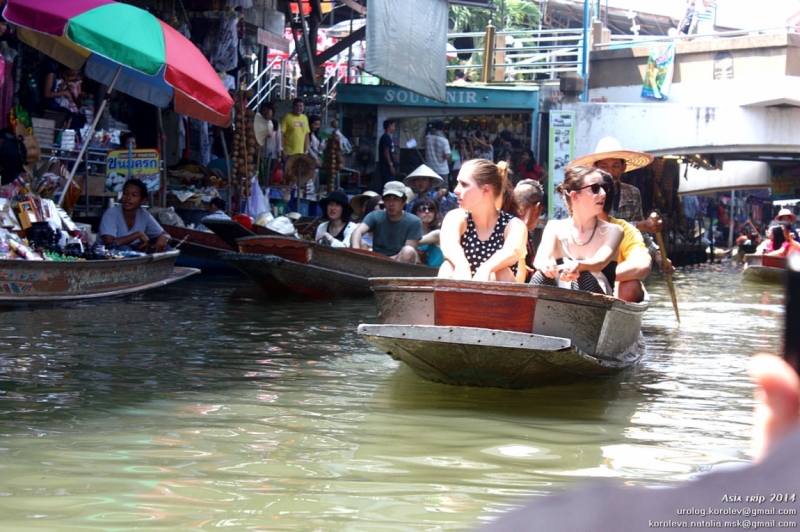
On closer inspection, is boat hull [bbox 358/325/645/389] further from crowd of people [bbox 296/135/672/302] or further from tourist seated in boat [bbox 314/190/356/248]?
tourist seated in boat [bbox 314/190/356/248]

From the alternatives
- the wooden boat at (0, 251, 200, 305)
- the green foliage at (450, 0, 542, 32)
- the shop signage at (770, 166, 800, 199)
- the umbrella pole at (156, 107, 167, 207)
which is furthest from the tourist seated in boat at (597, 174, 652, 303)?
the green foliage at (450, 0, 542, 32)

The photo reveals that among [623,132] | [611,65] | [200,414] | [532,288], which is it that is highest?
[611,65]

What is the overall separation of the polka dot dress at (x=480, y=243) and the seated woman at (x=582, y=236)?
255 millimetres

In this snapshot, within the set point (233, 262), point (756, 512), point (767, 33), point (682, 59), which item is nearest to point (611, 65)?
point (682, 59)

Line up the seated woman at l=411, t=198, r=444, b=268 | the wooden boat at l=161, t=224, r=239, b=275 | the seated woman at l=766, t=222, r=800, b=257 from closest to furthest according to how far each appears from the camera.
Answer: the seated woman at l=411, t=198, r=444, b=268 → the wooden boat at l=161, t=224, r=239, b=275 → the seated woman at l=766, t=222, r=800, b=257

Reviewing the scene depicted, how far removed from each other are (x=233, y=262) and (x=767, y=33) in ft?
39.9

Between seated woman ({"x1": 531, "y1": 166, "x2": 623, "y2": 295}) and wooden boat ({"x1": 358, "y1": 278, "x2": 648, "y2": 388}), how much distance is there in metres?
0.32

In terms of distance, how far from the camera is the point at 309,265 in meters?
10.3

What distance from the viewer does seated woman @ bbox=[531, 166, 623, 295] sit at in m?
5.43

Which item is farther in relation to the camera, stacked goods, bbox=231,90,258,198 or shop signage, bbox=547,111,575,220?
shop signage, bbox=547,111,575,220

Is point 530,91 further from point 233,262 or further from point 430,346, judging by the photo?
point 430,346

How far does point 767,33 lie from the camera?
17797 millimetres

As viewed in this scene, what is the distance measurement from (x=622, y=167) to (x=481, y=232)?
2.08 meters

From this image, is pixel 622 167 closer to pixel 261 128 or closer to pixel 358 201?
pixel 358 201
